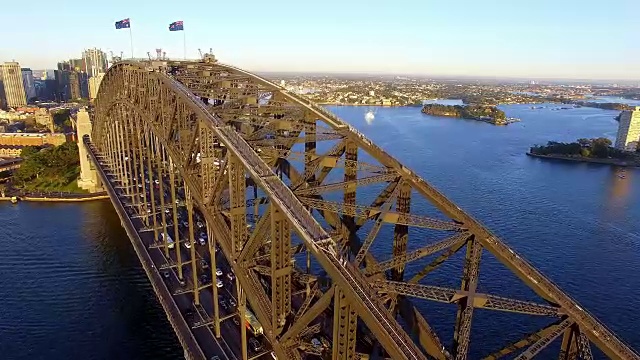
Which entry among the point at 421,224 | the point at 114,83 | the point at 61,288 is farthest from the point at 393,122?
the point at 421,224

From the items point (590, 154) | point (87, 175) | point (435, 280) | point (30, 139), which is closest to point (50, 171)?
point (87, 175)

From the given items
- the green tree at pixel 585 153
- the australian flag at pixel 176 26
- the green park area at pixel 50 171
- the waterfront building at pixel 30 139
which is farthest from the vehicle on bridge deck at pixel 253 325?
the green tree at pixel 585 153

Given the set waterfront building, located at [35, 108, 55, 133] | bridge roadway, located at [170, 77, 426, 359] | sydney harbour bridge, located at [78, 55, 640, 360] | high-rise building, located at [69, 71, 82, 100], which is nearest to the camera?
bridge roadway, located at [170, 77, 426, 359]

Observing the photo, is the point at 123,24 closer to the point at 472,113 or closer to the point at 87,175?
the point at 87,175

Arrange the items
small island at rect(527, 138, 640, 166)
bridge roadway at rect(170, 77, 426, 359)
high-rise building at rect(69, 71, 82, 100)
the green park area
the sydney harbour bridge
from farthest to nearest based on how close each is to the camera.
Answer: high-rise building at rect(69, 71, 82, 100)
small island at rect(527, 138, 640, 166)
the green park area
the sydney harbour bridge
bridge roadway at rect(170, 77, 426, 359)

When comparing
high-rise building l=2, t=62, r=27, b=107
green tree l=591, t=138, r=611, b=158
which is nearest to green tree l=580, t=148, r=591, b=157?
green tree l=591, t=138, r=611, b=158

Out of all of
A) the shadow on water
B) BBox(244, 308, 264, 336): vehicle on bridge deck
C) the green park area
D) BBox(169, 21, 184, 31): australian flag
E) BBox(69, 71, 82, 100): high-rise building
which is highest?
BBox(169, 21, 184, 31): australian flag

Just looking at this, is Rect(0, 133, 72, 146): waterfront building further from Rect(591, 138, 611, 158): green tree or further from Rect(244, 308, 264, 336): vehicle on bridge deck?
Rect(591, 138, 611, 158): green tree
